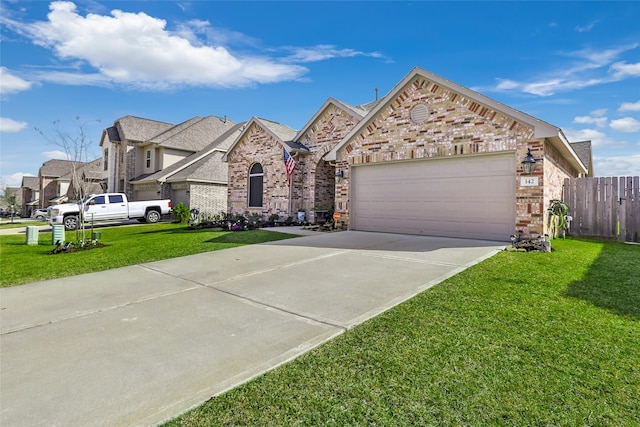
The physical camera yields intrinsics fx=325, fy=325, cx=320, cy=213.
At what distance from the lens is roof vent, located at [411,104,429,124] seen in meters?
10.1

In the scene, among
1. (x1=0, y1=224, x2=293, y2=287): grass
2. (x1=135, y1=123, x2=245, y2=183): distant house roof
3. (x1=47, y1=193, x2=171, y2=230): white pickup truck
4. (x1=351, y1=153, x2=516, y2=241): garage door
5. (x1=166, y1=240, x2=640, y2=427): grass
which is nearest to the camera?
(x1=166, y1=240, x2=640, y2=427): grass

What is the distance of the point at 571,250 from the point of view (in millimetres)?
7754

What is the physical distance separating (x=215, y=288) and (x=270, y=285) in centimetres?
87

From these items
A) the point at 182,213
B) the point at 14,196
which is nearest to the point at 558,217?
the point at 182,213

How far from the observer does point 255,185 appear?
17688 mm

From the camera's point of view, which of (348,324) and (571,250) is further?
(571,250)

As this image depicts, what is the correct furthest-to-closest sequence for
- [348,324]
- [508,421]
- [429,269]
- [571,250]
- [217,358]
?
[571,250] → [429,269] → [348,324] → [217,358] → [508,421]

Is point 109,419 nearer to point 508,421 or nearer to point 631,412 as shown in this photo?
point 508,421

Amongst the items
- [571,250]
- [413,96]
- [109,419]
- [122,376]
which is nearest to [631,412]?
[109,419]

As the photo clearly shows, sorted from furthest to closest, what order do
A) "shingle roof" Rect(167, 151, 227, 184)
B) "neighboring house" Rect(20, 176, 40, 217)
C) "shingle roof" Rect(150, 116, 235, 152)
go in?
"neighboring house" Rect(20, 176, 40, 217), "shingle roof" Rect(150, 116, 235, 152), "shingle roof" Rect(167, 151, 227, 184)

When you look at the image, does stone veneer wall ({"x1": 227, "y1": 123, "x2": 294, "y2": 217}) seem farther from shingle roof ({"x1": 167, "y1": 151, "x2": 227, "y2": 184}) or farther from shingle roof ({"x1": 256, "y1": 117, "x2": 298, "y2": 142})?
shingle roof ({"x1": 167, "y1": 151, "x2": 227, "y2": 184})

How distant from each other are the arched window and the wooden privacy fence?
43.2 ft

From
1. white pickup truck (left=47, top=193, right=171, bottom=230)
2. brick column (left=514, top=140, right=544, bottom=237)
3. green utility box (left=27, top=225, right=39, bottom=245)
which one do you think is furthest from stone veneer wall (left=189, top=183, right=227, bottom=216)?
brick column (left=514, top=140, right=544, bottom=237)

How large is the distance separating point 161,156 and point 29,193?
130 feet
